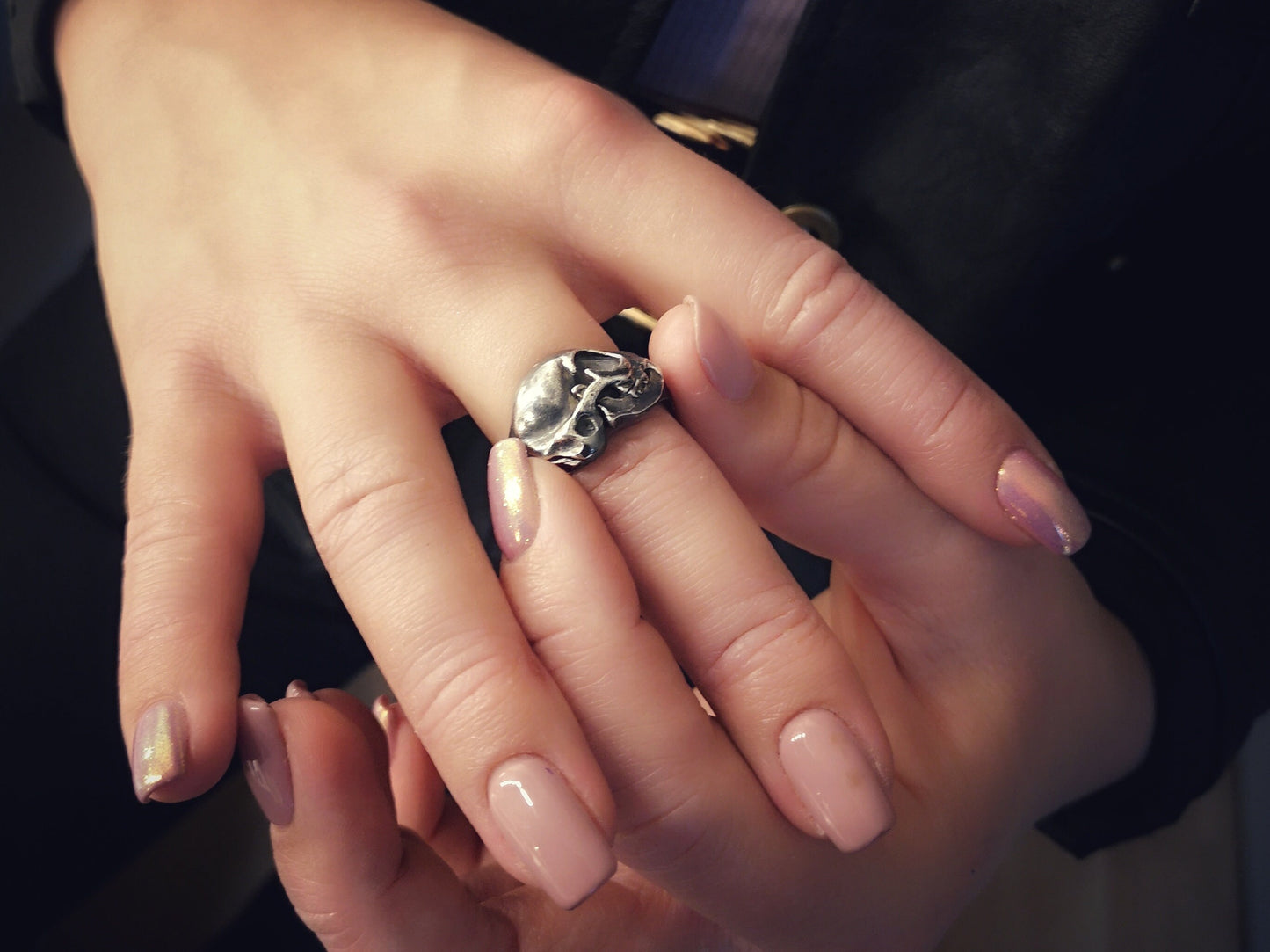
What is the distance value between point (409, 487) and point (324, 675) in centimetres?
67

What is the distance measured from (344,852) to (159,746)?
0.14 meters

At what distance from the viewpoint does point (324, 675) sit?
1.08 meters

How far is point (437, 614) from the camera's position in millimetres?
500

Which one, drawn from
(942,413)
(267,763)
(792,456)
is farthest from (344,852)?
(942,413)

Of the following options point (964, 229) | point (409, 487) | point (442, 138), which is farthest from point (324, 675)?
point (964, 229)

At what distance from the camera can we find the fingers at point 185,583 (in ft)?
1.69

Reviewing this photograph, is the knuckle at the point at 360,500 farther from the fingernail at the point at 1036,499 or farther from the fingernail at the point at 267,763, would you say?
the fingernail at the point at 1036,499

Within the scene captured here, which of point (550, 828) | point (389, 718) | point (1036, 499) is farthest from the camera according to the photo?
point (389, 718)

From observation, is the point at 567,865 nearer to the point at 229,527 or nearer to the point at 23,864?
the point at 229,527

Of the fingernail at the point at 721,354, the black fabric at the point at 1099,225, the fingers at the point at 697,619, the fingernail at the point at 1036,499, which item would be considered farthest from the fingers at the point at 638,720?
the black fabric at the point at 1099,225

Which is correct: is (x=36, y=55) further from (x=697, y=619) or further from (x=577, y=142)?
(x=697, y=619)

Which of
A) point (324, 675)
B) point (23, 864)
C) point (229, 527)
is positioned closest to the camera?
point (229, 527)

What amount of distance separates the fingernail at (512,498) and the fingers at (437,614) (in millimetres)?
33

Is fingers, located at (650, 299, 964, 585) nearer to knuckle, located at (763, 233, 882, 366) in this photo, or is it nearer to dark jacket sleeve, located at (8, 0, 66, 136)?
knuckle, located at (763, 233, 882, 366)
